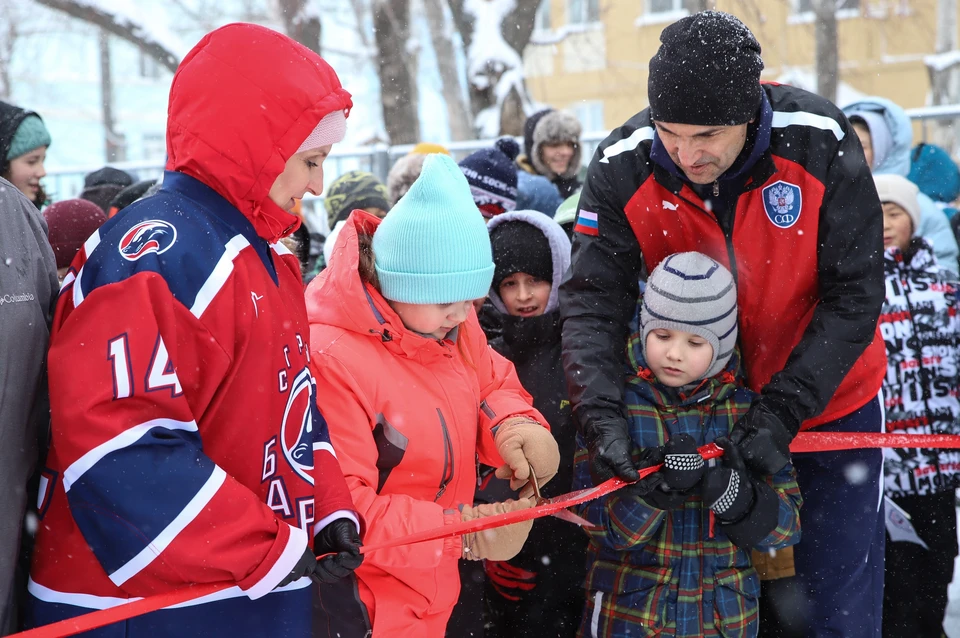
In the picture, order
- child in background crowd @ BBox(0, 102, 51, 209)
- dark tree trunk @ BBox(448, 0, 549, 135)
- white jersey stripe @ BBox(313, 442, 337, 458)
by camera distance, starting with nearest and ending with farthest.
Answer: white jersey stripe @ BBox(313, 442, 337, 458), child in background crowd @ BBox(0, 102, 51, 209), dark tree trunk @ BBox(448, 0, 549, 135)

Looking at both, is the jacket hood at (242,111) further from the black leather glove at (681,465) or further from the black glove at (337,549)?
the black leather glove at (681,465)

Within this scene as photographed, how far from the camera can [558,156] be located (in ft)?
19.9

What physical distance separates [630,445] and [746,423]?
335mm

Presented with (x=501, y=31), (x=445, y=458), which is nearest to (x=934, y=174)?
(x=445, y=458)

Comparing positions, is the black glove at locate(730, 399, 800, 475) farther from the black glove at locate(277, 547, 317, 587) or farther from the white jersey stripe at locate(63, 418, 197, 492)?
the white jersey stripe at locate(63, 418, 197, 492)

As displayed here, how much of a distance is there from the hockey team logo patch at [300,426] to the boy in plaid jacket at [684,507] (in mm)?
954

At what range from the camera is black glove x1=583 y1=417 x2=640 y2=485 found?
98.2 inches

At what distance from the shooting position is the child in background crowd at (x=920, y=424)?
3893 mm

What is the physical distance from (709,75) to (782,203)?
1.50 feet

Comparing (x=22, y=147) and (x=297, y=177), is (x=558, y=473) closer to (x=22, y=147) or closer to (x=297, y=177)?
(x=297, y=177)

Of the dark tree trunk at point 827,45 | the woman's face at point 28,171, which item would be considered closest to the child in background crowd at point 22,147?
the woman's face at point 28,171

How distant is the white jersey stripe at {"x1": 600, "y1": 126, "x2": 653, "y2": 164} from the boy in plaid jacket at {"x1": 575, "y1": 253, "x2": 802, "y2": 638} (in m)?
0.38

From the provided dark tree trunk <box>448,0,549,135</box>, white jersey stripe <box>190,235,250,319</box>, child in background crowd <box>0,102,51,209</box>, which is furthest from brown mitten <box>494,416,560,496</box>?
dark tree trunk <box>448,0,549,135</box>

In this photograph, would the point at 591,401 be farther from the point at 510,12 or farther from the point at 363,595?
the point at 510,12
